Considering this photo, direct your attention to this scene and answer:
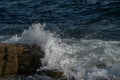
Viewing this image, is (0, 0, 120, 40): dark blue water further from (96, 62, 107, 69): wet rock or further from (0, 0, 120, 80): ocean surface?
(96, 62, 107, 69): wet rock

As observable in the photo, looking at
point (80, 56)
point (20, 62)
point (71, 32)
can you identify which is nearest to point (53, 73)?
point (20, 62)

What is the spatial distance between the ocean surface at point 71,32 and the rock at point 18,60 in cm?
23

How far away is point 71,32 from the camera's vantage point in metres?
12.6

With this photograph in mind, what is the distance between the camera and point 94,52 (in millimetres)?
10148

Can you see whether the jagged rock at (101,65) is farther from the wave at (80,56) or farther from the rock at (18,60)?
the rock at (18,60)

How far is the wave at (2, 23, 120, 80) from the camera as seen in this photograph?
8.63 metres

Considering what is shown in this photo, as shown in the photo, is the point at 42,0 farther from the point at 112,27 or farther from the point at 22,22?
the point at 112,27

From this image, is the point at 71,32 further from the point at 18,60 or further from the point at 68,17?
the point at 18,60

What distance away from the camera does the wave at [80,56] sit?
8633 mm

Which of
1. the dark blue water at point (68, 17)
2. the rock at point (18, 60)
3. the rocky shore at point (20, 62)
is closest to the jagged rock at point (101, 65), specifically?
the rocky shore at point (20, 62)

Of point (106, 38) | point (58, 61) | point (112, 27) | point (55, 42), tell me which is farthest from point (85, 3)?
point (58, 61)

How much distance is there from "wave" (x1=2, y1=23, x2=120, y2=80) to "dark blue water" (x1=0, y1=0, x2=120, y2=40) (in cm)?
113

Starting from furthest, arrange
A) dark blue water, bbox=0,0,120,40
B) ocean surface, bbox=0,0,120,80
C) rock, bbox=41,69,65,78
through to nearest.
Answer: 1. dark blue water, bbox=0,0,120,40
2. ocean surface, bbox=0,0,120,80
3. rock, bbox=41,69,65,78

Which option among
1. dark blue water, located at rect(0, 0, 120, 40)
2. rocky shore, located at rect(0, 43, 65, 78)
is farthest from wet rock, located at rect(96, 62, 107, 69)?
dark blue water, located at rect(0, 0, 120, 40)
